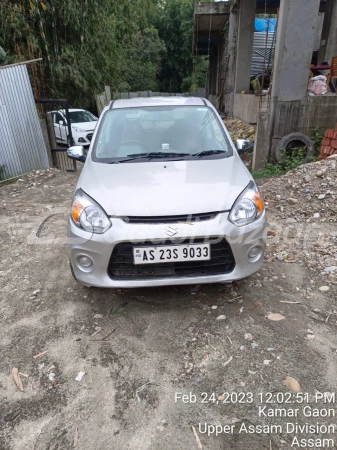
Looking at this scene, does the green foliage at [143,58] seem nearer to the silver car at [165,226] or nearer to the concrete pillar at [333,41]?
the concrete pillar at [333,41]

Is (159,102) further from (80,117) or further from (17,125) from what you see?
(80,117)

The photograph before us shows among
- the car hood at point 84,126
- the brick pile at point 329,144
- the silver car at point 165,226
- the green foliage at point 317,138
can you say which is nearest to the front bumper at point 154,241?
the silver car at point 165,226

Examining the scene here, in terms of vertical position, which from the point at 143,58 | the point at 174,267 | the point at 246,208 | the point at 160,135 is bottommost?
the point at 174,267

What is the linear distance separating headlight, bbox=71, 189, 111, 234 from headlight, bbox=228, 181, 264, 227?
35.5 inches

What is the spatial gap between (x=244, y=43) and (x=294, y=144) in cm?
556

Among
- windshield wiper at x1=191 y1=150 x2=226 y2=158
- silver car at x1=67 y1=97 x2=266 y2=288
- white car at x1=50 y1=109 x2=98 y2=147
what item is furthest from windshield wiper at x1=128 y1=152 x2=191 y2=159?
white car at x1=50 y1=109 x2=98 y2=147

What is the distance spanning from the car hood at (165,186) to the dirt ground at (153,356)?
857 millimetres

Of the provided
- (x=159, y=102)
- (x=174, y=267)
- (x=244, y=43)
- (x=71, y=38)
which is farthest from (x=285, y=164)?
(x=71, y=38)

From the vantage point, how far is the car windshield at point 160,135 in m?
3.10

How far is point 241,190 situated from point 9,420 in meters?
2.08

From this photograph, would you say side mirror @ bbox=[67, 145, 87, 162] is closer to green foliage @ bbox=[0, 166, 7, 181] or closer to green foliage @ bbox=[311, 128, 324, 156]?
green foliage @ bbox=[0, 166, 7, 181]

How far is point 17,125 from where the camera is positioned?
Answer: 660 centimetres

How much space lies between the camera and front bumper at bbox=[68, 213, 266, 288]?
7.41ft

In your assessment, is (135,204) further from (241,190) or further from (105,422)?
(105,422)
